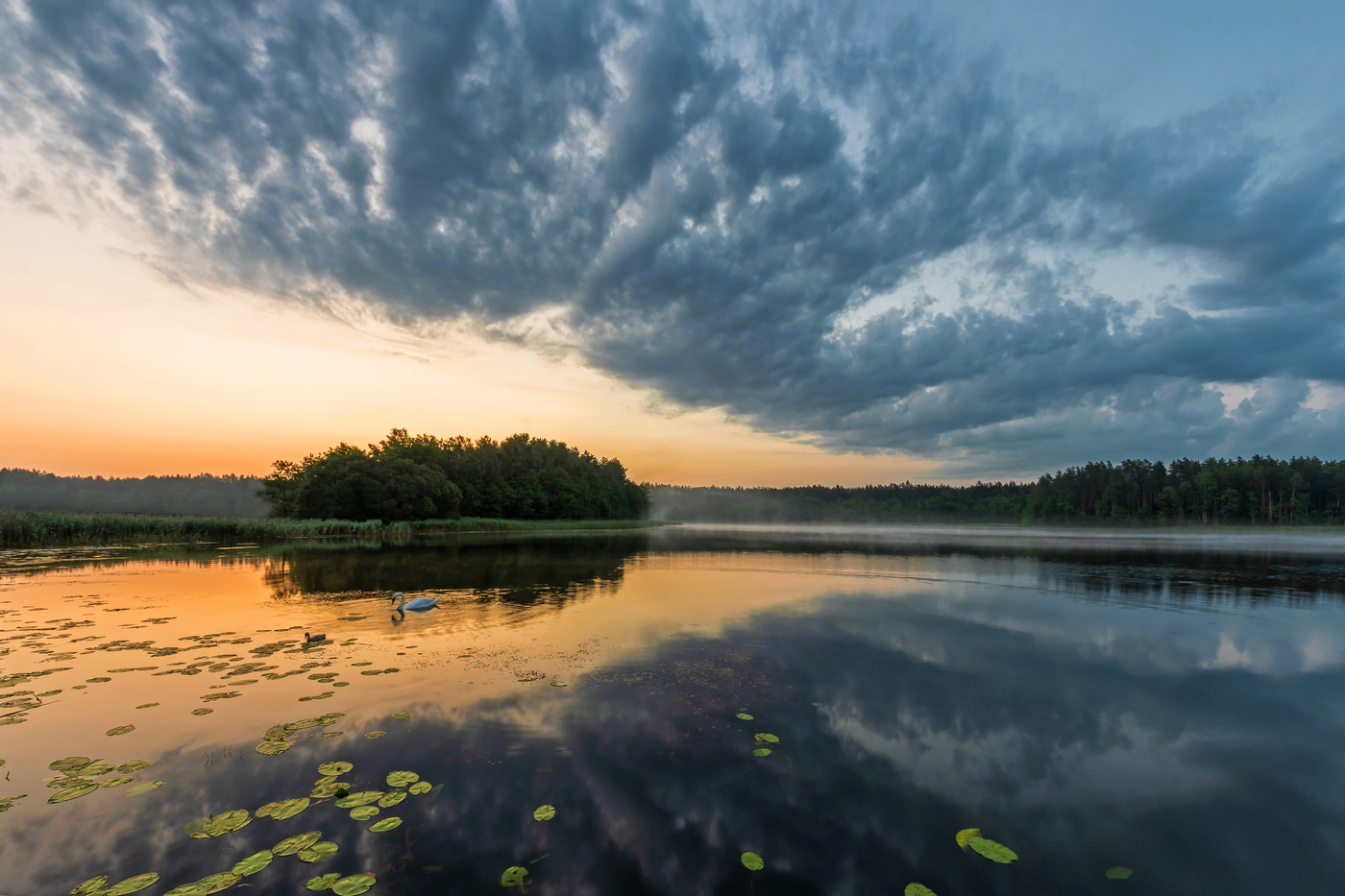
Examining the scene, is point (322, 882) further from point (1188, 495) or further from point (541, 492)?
point (1188, 495)

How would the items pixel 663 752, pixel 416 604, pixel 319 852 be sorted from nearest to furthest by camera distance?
pixel 319 852
pixel 663 752
pixel 416 604

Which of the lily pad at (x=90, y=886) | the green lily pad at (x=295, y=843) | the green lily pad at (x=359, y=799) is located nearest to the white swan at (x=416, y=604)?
the green lily pad at (x=359, y=799)

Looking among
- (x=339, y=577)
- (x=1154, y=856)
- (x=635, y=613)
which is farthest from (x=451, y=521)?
(x=1154, y=856)

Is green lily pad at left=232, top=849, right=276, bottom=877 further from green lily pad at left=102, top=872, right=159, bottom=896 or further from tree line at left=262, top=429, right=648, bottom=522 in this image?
tree line at left=262, top=429, right=648, bottom=522

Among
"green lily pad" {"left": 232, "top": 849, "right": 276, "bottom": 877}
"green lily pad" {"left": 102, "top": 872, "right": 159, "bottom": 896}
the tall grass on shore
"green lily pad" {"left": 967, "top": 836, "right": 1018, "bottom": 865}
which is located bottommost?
the tall grass on shore

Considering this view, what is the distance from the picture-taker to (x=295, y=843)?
4836 millimetres

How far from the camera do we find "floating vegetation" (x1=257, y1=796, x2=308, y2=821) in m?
5.32

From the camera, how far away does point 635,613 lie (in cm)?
1605

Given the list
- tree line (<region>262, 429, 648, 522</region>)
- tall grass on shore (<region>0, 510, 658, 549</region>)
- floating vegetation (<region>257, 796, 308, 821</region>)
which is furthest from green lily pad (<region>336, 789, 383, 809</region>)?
tree line (<region>262, 429, 648, 522</region>)

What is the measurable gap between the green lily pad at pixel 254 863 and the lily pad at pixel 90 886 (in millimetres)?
Result: 890

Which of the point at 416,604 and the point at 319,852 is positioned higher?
the point at 319,852

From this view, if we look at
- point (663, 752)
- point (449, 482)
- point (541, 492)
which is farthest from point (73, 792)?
point (541, 492)

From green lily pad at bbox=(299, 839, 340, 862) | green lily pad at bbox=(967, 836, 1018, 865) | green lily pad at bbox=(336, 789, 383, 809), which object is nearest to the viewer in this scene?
green lily pad at bbox=(299, 839, 340, 862)

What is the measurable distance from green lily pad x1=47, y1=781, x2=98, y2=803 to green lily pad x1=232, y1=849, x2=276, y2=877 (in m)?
2.75
